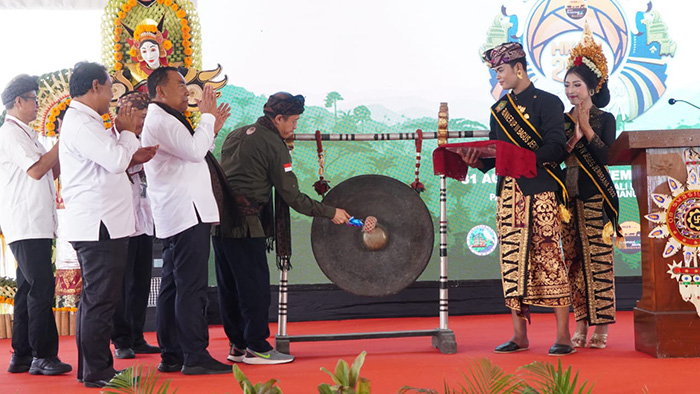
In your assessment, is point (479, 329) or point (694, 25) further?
point (694, 25)

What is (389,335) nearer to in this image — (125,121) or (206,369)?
(206,369)

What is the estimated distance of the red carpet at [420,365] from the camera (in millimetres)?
2846

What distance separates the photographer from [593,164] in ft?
12.2

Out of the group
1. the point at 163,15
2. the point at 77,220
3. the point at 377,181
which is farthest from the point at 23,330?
the point at 163,15

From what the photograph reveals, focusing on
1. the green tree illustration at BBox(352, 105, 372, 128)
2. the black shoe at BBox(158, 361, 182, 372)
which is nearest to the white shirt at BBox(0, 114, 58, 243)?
the black shoe at BBox(158, 361, 182, 372)

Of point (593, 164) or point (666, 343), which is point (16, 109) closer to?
point (593, 164)

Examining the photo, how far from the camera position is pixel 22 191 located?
3.38 m

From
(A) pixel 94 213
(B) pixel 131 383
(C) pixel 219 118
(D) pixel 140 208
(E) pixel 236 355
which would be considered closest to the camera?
(B) pixel 131 383

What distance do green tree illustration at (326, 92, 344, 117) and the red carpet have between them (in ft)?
5.15

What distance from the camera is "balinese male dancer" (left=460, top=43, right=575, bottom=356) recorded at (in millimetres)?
3500

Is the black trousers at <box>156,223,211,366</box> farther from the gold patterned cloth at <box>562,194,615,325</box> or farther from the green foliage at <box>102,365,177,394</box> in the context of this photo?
the gold patterned cloth at <box>562,194,615,325</box>

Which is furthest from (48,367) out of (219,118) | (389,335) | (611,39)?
(611,39)

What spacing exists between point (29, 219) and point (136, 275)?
861 millimetres

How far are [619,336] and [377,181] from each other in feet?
5.08
